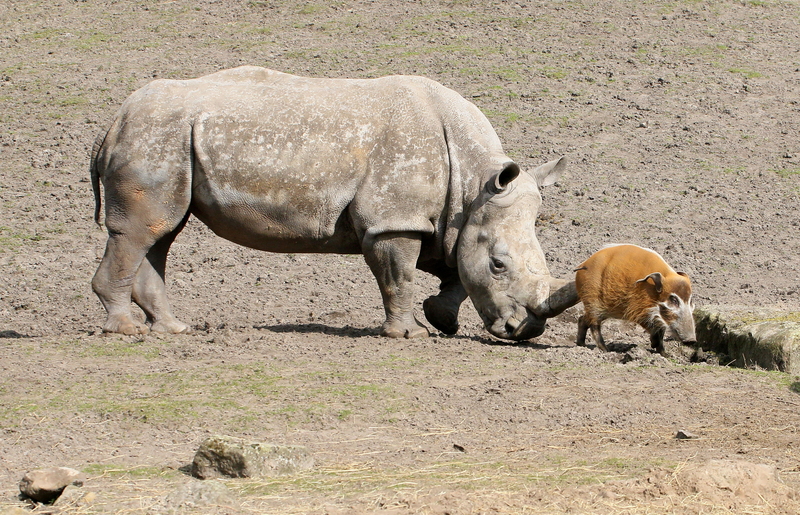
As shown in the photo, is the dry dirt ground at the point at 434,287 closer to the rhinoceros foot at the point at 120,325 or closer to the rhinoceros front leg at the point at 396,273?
the rhinoceros foot at the point at 120,325

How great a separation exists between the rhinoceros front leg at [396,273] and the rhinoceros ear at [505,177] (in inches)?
27.5

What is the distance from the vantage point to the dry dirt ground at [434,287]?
5.21m

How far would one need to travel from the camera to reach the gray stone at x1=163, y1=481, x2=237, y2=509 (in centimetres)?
460

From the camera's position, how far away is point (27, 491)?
470 cm

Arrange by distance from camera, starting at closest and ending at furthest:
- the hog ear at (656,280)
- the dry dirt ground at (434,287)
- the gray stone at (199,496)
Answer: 1. the gray stone at (199,496)
2. the dry dirt ground at (434,287)
3. the hog ear at (656,280)

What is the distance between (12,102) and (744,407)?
1253 cm

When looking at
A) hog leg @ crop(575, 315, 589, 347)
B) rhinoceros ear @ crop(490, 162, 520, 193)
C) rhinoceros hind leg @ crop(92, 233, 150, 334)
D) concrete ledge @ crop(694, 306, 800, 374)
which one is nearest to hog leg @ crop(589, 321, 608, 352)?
hog leg @ crop(575, 315, 589, 347)

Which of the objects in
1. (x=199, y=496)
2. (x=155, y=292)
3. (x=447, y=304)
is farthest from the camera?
(x=447, y=304)

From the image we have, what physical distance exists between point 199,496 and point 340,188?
396 centimetres

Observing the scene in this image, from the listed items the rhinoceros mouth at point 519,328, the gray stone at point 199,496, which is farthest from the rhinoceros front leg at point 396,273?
the gray stone at point 199,496

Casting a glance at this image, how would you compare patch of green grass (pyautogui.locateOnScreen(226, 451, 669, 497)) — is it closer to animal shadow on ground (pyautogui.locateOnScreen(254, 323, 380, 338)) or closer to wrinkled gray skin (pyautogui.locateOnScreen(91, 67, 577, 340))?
wrinkled gray skin (pyautogui.locateOnScreen(91, 67, 577, 340))

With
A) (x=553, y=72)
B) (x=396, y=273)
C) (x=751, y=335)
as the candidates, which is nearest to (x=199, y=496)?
(x=396, y=273)

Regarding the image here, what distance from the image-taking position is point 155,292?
28.8ft

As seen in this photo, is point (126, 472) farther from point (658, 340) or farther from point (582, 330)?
point (658, 340)
